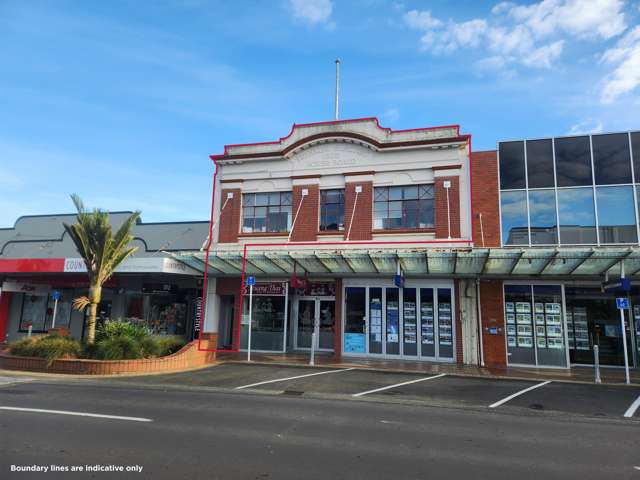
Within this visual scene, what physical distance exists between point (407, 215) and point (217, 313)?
9464 mm

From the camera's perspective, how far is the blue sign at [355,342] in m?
18.2

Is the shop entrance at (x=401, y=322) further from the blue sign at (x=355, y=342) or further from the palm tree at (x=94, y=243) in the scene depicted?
the palm tree at (x=94, y=243)

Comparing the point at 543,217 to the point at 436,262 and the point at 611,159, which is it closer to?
the point at 611,159

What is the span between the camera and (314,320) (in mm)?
19375

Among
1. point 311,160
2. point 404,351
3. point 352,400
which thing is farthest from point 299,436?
point 311,160

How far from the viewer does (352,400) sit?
10047 millimetres

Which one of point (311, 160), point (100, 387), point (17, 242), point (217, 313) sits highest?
point (311, 160)

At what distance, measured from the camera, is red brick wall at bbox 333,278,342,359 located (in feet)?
60.0

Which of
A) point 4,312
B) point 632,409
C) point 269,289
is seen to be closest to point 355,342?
point 269,289

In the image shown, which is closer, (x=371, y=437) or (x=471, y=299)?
(x=371, y=437)

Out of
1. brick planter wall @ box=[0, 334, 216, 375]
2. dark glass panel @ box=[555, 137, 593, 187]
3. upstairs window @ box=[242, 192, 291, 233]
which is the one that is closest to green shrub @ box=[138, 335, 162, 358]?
brick planter wall @ box=[0, 334, 216, 375]

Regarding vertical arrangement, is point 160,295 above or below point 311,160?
below

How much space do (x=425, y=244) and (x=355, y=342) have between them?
488 cm

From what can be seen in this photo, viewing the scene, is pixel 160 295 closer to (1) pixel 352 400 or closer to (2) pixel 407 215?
(2) pixel 407 215
